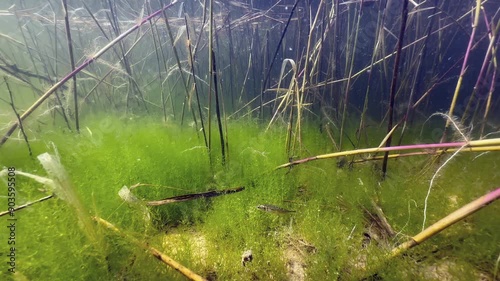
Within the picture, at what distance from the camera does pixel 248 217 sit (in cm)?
217

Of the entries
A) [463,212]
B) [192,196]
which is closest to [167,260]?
[192,196]

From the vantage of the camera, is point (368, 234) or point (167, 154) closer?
point (368, 234)

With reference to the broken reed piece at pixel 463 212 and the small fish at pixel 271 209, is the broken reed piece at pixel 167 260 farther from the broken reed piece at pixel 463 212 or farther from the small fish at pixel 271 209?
the broken reed piece at pixel 463 212

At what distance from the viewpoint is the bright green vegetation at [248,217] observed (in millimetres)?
1598

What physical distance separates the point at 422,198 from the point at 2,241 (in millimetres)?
2919

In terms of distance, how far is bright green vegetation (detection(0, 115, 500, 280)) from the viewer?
1.60 m

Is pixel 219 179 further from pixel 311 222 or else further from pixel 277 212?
pixel 311 222

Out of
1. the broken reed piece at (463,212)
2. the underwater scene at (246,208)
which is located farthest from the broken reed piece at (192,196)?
the broken reed piece at (463,212)

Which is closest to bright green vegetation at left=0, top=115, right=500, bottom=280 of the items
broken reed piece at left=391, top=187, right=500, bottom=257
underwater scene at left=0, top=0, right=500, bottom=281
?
underwater scene at left=0, top=0, right=500, bottom=281

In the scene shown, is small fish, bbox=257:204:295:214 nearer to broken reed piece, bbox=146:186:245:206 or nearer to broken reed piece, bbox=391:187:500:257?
broken reed piece, bbox=146:186:245:206

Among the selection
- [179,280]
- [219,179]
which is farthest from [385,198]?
[179,280]

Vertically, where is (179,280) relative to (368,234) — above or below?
above

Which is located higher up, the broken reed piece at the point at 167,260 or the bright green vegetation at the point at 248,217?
the broken reed piece at the point at 167,260

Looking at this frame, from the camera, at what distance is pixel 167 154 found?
306 cm
